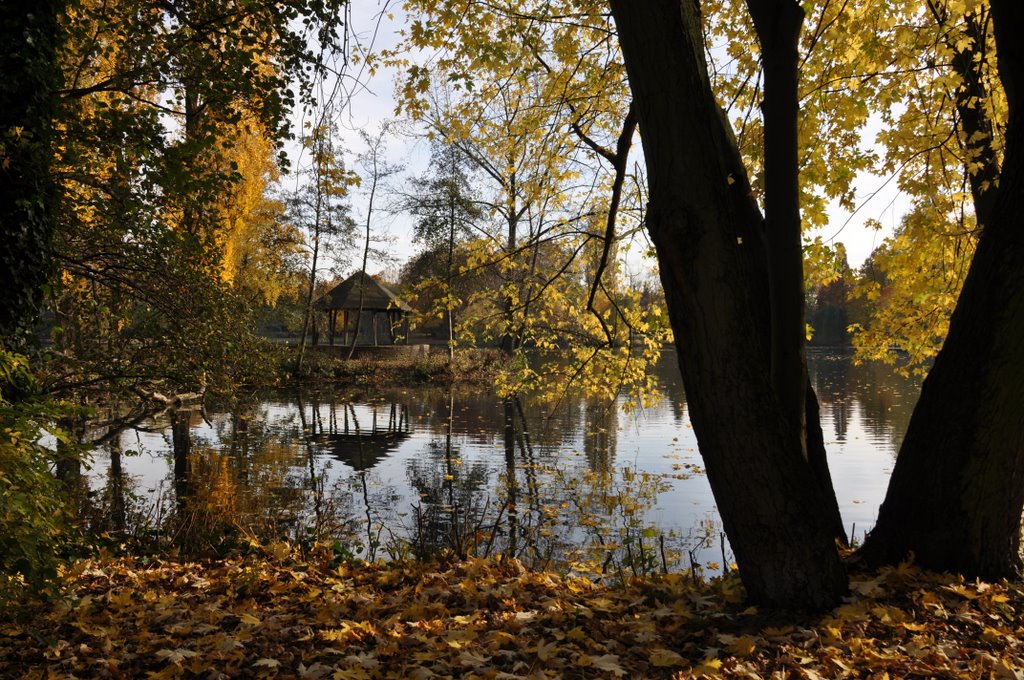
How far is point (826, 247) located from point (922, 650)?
3.75 meters

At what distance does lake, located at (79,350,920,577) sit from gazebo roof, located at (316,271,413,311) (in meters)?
10.0

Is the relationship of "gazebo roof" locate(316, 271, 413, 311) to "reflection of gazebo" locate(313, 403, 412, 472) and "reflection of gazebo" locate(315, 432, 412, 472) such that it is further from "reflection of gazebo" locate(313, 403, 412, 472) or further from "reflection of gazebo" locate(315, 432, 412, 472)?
"reflection of gazebo" locate(315, 432, 412, 472)

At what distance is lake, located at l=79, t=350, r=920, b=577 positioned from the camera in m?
7.39

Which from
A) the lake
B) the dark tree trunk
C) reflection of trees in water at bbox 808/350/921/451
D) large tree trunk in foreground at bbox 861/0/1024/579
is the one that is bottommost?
the lake

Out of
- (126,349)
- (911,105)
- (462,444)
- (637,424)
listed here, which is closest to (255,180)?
(462,444)

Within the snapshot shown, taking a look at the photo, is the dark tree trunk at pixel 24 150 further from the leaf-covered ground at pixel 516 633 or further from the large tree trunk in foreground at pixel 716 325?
the large tree trunk in foreground at pixel 716 325

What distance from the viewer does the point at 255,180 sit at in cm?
2089

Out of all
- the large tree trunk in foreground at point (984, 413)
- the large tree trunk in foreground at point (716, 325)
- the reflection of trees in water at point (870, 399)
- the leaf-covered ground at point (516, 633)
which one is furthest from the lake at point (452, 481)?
the large tree trunk in foreground at point (984, 413)

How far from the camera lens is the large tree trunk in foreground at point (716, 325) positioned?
337cm

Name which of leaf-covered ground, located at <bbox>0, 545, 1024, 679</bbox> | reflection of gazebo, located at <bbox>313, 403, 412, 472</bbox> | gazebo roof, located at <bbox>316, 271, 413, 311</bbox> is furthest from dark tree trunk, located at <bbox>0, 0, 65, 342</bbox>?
gazebo roof, located at <bbox>316, 271, 413, 311</bbox>

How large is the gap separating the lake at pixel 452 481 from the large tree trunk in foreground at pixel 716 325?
1757mm

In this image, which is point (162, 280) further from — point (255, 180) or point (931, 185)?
point (255, 180)

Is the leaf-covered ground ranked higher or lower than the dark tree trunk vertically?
lower

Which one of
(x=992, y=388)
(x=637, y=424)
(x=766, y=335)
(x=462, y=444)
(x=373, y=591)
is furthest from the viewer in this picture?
(x=637, y=424)
